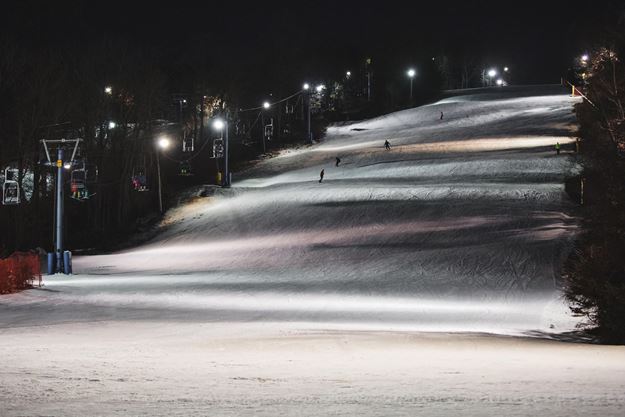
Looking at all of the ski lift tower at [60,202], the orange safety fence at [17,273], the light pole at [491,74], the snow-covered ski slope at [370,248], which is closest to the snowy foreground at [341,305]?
the snow-covered ski slope at [370,248]

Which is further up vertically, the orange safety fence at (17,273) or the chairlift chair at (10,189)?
the chairlift chair at (10,189)

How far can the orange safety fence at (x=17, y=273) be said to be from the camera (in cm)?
2434

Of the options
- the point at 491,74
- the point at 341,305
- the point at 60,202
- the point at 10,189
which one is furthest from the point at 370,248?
the point at 491,74

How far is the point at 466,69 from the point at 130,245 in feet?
381

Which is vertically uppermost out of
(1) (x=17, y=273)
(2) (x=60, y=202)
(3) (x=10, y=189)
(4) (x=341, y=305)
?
(3) (x=10, y=189)

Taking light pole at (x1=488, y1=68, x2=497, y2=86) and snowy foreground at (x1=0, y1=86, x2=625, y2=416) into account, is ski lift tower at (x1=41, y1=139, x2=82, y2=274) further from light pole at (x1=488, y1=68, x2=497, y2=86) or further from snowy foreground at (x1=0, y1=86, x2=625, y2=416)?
light pole at (x1=488, y1=68, x2=497, y2=86)

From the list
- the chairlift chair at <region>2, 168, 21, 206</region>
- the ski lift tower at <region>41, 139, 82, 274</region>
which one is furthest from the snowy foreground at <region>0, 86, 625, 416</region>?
the chairlift chair at <region>2, 168, 21, 206</region>

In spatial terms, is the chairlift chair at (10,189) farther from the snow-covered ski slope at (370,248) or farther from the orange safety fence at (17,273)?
the orange safety fence at (17,273)

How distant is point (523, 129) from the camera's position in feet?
243

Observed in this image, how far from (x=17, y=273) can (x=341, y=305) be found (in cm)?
1047

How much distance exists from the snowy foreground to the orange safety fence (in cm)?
83

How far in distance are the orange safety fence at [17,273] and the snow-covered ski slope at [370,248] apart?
0.74 m

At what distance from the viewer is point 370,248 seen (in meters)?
36.6

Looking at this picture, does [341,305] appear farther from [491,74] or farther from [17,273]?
[491,74]
